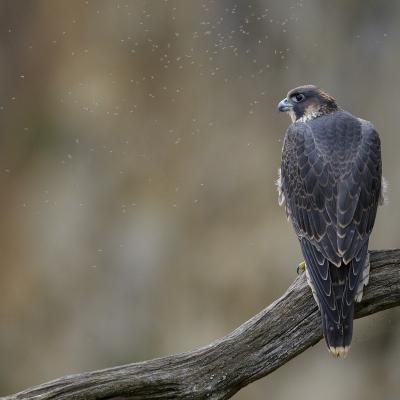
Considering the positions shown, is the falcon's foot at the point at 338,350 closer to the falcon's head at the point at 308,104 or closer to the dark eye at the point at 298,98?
the falcon's head at the point at 308,104

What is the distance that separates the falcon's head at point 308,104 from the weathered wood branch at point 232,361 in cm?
101

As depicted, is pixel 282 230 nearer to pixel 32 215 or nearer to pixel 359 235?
pixel 32 215

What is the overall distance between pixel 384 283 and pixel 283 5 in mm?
3093

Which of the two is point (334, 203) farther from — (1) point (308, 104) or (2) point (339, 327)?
(1) point (308, 104)

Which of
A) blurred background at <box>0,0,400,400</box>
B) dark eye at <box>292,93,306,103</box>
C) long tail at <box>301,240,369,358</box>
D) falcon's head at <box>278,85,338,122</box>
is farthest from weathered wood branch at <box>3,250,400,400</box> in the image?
blurred background at <box>0,0,400,400</box>

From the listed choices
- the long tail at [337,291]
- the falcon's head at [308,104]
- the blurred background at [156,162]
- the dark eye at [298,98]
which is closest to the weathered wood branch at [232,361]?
the long tail at [337,291]

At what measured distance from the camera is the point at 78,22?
6.94 m

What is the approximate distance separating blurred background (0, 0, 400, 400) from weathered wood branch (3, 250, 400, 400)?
2540 mm

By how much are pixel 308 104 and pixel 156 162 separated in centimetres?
213

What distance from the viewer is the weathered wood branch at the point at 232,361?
12.3 ft

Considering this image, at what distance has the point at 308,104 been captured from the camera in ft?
16.3

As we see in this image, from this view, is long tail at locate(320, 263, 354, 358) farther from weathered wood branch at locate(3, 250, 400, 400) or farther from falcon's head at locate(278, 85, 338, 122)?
falcon's head at locate(278, 85, 338, 122)

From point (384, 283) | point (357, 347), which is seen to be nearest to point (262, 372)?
point (384, 283)

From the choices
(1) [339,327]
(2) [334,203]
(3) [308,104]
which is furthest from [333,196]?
(3) [308,104]
